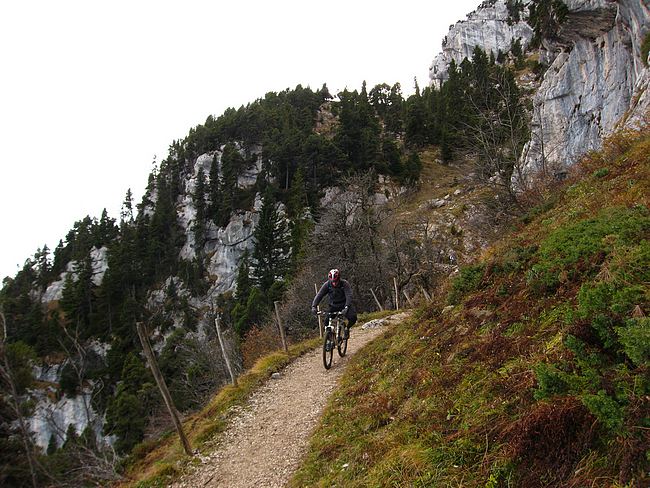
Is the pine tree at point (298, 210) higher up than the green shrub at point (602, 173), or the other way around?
the pine tree at point (298, 210)

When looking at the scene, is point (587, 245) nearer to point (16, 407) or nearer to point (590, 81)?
point (16, 407)

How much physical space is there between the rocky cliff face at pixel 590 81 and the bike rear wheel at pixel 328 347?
12.9 metres

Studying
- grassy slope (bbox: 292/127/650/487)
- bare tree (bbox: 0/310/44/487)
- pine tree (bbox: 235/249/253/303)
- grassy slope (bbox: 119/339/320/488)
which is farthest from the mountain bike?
pine tree (bbox: 235/249/253/303)

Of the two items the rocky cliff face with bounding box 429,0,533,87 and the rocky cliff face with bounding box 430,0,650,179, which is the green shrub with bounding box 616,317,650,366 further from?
the rocky cliff face with bounding box 429,0,533,87

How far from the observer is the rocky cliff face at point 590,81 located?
663 inches

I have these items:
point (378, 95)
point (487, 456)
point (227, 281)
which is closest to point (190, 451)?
point (487, 456)

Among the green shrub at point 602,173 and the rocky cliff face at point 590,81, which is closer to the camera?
the green shrub at point 602,173

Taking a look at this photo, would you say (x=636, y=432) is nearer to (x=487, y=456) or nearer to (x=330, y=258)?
(x=487, y=456)

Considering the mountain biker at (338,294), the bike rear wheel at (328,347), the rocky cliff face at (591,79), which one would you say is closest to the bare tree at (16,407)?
the bike rear wheel at (328,347)

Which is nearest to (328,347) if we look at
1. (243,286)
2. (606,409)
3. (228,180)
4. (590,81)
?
(606,409)

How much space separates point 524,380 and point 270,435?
16.6 ft

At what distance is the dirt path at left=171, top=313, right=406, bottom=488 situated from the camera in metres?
6.12

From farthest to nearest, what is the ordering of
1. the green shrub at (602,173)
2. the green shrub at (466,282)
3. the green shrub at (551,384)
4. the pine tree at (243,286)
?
the pine tree at (243,286), the green shrub at (602,173), the green shrub at (466,282), the green shrub at (551,384)

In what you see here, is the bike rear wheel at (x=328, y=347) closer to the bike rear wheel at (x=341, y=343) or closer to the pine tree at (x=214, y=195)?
the bike rear wheel at (x=341, y=343)
